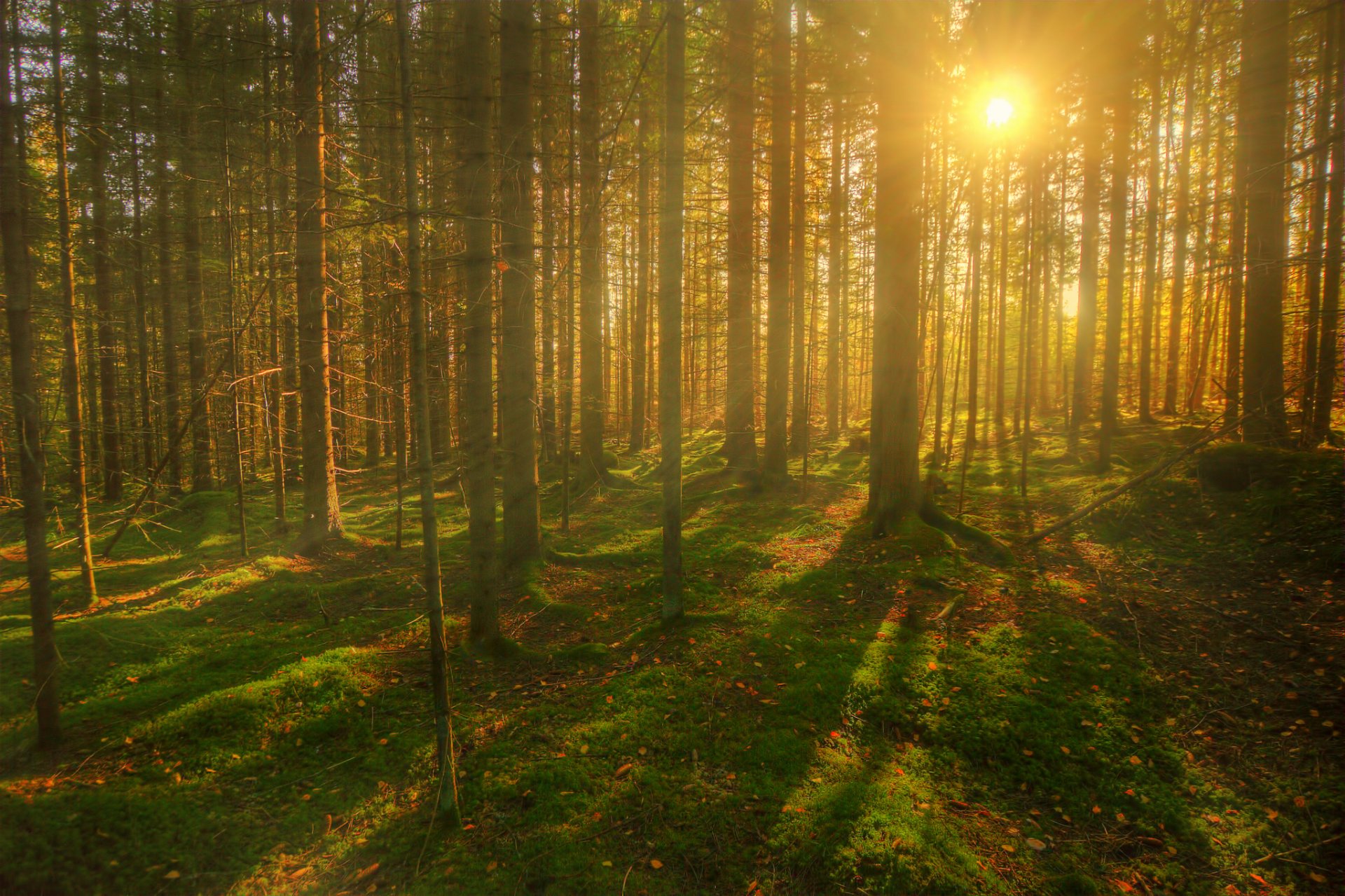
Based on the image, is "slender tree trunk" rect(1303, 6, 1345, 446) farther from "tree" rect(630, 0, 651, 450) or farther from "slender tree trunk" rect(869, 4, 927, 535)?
"tree" rect(630, 0, 651, 450)

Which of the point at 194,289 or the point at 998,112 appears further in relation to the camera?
the point at 194,289

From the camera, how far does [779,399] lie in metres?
12.2

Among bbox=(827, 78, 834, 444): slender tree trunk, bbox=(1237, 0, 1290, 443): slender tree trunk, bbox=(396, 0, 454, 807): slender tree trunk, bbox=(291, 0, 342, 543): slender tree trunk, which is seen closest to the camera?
bbox=(396, 0, 454, 807): slender tree trunk

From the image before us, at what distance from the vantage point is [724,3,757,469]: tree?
12.1 metres

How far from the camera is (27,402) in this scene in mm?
4191

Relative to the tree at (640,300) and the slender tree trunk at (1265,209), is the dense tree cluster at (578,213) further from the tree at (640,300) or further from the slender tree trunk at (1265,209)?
the tree at (640,300)

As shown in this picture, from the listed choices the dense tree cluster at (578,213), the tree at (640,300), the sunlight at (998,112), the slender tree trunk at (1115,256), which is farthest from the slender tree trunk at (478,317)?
the slender tree trunk at (1115,256)

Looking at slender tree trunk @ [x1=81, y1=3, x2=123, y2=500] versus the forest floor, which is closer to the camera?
the forest floor

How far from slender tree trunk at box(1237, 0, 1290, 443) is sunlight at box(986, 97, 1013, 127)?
3.25 m

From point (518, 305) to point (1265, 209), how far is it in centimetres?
1150

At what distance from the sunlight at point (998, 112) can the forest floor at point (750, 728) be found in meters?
6.56

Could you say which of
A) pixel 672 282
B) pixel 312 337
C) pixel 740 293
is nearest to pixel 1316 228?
pixel 740 293

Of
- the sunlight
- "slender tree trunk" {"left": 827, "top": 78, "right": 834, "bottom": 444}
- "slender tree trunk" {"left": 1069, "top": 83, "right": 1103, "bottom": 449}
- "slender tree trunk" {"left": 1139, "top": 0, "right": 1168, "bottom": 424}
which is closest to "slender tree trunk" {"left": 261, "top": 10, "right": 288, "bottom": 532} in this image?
"slender tree trunk" {"left": 827, "top": 78, "right": 834, "bottom": 444}

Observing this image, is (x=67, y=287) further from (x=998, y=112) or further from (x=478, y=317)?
(x=998, y=112)
